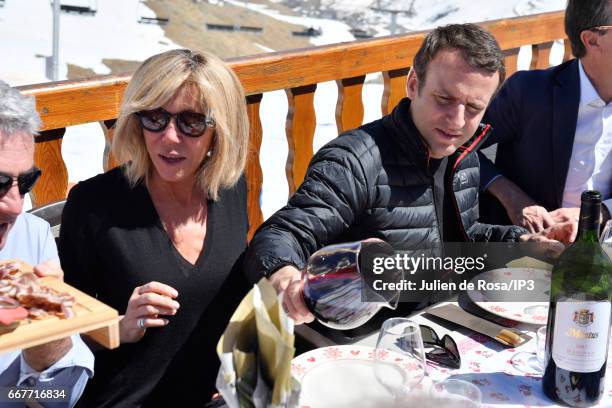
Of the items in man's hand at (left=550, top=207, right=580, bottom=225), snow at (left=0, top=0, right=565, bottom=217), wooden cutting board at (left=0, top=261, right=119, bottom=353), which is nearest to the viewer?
wooden cutting board at (left=0, top=261, right=119, bottom=353)

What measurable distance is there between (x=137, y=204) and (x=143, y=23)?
28.5 m

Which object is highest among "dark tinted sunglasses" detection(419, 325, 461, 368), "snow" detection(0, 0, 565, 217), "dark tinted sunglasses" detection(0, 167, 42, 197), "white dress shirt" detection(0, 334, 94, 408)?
"dark tinted sunglasses" detection(0, 167, 42, 197)

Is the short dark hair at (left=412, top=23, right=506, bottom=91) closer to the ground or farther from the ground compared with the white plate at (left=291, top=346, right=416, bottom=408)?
farther from the ground

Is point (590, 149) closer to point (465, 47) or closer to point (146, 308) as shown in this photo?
point (465, 47)

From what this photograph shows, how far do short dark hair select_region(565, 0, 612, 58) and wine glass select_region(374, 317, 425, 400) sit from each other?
1.59 meters

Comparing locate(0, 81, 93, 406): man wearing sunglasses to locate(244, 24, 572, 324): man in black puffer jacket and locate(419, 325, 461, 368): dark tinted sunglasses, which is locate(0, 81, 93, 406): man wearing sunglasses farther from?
locate(419, 325, 461, 368): dark tinted sunglasses

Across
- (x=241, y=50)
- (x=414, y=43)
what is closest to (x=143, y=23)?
(x=241, y=50)

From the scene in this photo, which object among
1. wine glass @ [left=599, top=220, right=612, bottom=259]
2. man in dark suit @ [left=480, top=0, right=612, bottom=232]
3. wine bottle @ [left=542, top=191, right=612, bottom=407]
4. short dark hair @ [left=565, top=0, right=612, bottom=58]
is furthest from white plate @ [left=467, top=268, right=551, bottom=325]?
short dark hair @ [left=565, top=0, right=612, bottom=58]

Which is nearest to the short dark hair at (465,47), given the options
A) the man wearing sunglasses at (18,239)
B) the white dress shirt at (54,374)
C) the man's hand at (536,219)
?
the man's hand at (536,219)

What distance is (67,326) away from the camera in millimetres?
1058

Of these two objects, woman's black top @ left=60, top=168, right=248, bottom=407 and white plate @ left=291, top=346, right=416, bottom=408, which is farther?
woman's black top @ left=60, top=168, right=248, bottom=407

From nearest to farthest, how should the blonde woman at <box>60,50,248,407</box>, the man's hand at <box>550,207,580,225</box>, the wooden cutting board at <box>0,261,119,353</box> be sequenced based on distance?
the wooden cutting board at <box>0,261,119,353</box> < the blonde woman at <box>60,50,248,407</box> < the man's hand at <box>550,207,580,225</box>

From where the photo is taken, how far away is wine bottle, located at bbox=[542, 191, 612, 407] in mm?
1175

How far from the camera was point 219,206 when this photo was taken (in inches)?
73.9
